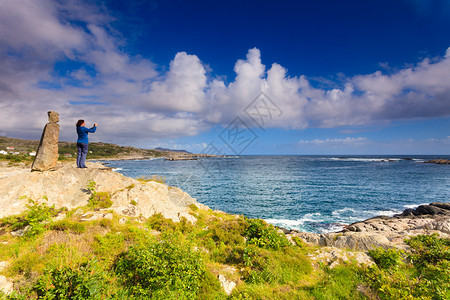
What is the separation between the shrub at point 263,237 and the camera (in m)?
8.97

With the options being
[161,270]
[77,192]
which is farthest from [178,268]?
[77,192]

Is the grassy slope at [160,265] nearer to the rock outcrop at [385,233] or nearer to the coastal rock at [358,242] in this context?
the coastal rock at [358,242]

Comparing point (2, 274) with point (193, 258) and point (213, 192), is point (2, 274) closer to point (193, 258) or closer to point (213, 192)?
point (193, 258)

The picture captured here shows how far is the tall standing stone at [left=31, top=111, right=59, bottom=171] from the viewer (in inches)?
479

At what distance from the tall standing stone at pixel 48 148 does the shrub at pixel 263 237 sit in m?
13.5

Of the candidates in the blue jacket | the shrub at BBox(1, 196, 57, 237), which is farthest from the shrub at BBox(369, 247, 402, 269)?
the blue jacket

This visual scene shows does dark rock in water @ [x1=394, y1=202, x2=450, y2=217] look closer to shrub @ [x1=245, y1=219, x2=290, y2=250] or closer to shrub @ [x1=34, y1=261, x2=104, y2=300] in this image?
shrub @ [x1=245, y1=219, x2=290, y2=250]

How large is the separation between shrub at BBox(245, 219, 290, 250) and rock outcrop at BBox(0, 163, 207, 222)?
4.63 meters

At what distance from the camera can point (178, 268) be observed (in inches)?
232

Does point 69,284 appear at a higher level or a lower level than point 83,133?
lower

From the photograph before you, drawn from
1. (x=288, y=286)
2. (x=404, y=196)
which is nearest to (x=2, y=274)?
(x=288, y=286)

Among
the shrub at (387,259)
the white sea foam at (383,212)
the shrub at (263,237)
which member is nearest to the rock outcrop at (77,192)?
the shrub at (263,237)

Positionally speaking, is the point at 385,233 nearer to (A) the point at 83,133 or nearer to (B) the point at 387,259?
(B) the point at 387,259

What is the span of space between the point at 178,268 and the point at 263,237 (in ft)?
16.1
